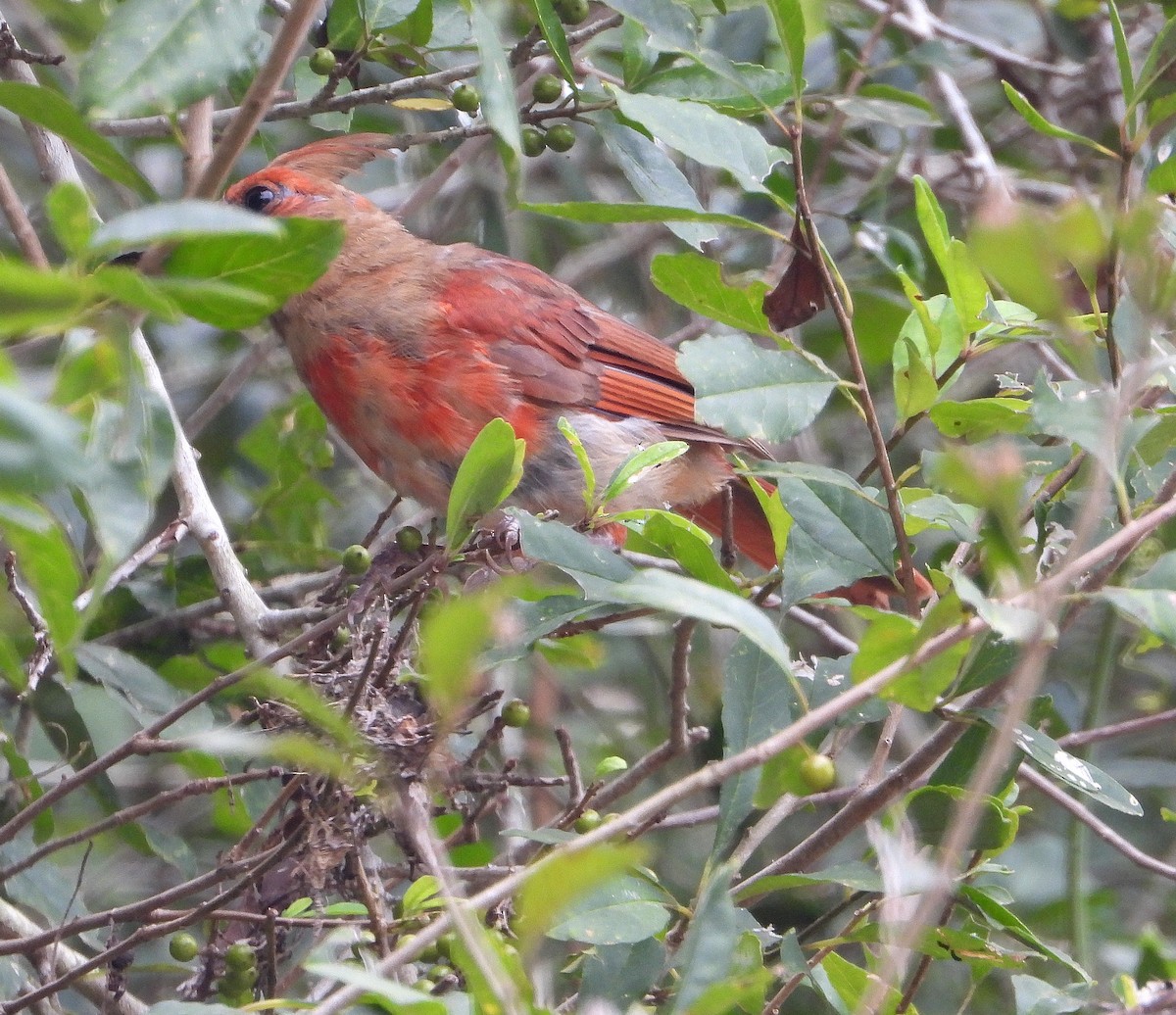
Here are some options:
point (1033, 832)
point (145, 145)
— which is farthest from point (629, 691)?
point (145, 145)

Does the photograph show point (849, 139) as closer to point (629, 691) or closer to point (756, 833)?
point (629, 691)

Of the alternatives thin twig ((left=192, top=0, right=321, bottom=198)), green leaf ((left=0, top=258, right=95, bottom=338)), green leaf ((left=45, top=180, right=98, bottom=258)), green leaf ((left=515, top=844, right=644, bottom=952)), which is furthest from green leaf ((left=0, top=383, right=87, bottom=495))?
thin twig ((left=192, top=0, right=321, bottom=198))

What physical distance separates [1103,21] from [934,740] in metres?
3.02

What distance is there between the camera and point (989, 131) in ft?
15.1

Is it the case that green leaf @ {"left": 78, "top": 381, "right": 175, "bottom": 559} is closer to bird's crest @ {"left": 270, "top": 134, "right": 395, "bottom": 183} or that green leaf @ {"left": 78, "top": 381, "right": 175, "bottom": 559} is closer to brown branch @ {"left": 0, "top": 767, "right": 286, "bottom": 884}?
brown branch @ {"left": 0, "top": 767, "right": 286, "bottom": 884}

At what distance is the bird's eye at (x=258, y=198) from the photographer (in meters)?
3.32

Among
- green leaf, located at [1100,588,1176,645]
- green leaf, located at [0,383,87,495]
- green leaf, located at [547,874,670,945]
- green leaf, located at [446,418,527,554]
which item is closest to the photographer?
green leaf, located at [0,383,87,495]

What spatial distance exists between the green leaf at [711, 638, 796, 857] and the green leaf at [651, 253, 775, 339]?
1.46ft

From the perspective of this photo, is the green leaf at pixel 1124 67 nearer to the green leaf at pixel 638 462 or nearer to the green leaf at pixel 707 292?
the green leaf at pixel 707 292

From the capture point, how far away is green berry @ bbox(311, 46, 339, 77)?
245 cm

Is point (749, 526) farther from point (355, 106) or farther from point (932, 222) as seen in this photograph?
point (932, 222)

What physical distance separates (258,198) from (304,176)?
0.44 ft

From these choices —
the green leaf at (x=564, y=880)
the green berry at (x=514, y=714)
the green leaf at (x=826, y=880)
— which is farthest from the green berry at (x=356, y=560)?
the green leaf at (x=564, y=880)

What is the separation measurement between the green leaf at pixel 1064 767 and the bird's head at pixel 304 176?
2087 mm
